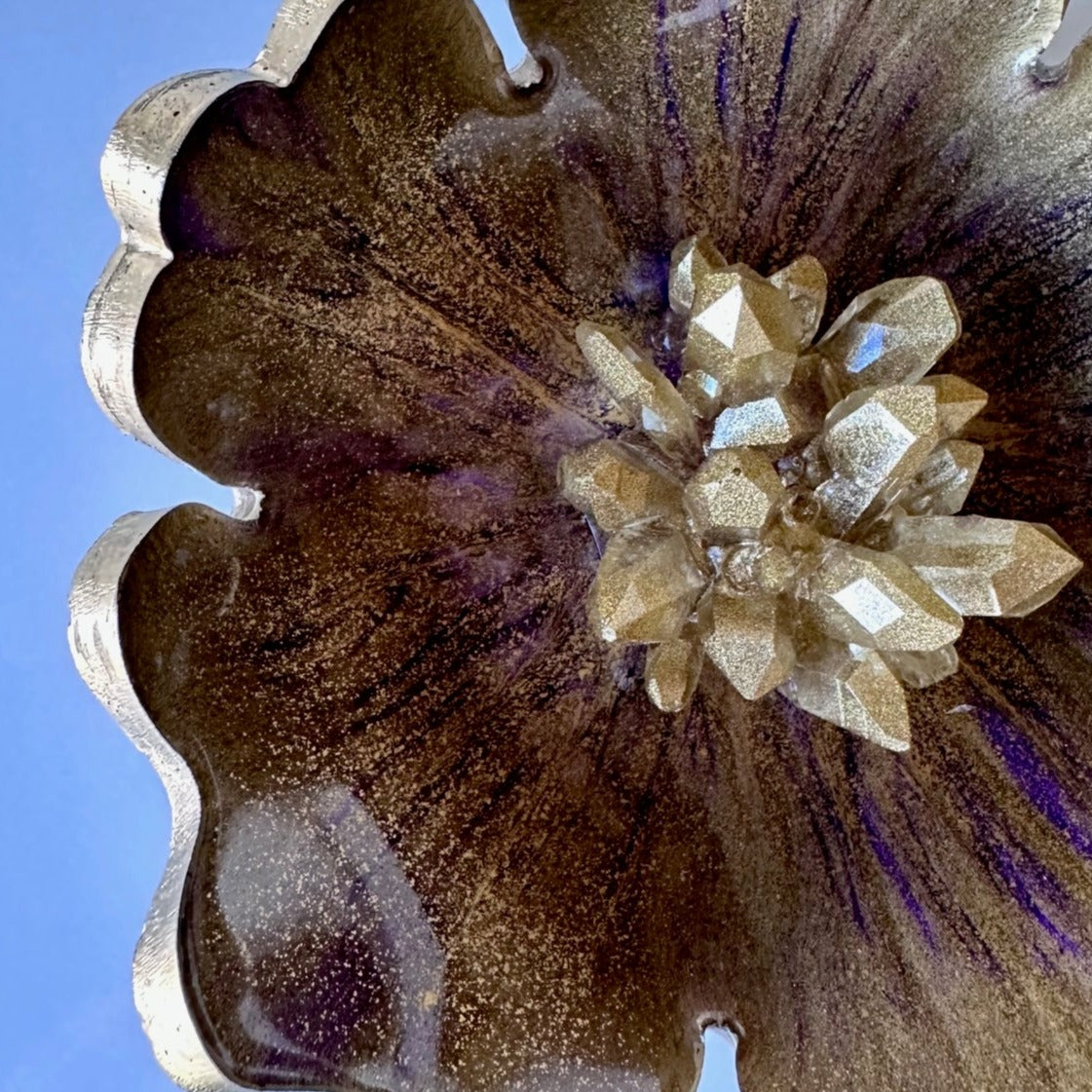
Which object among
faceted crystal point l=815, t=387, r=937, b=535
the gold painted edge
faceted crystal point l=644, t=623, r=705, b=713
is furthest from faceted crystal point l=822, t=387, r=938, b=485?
the gold painted edge

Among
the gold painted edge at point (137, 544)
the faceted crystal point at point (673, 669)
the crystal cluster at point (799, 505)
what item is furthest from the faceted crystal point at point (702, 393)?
the gold painted edge at point (137, 544)

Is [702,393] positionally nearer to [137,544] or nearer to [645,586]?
[645,586]

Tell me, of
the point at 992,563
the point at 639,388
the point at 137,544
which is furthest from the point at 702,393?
the point at 137,544

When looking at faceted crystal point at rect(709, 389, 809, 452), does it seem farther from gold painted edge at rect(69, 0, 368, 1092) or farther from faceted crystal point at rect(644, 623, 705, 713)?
gold painted edge at rect(69, 0, 368, 1092)

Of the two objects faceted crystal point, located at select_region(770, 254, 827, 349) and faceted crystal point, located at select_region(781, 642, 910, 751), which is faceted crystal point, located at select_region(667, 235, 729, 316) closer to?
faceted crystal point, located at select_region(770, 254, 827, 349)

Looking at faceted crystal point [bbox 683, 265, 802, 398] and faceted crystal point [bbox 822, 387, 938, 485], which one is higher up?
faceted crystal point [bbox 683, 265, 802, 398]

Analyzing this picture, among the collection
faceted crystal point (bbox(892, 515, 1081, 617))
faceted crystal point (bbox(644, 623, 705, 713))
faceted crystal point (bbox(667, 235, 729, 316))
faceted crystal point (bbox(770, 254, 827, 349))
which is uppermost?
faceted crystal point (bbox(667, 235, 729, 316))
